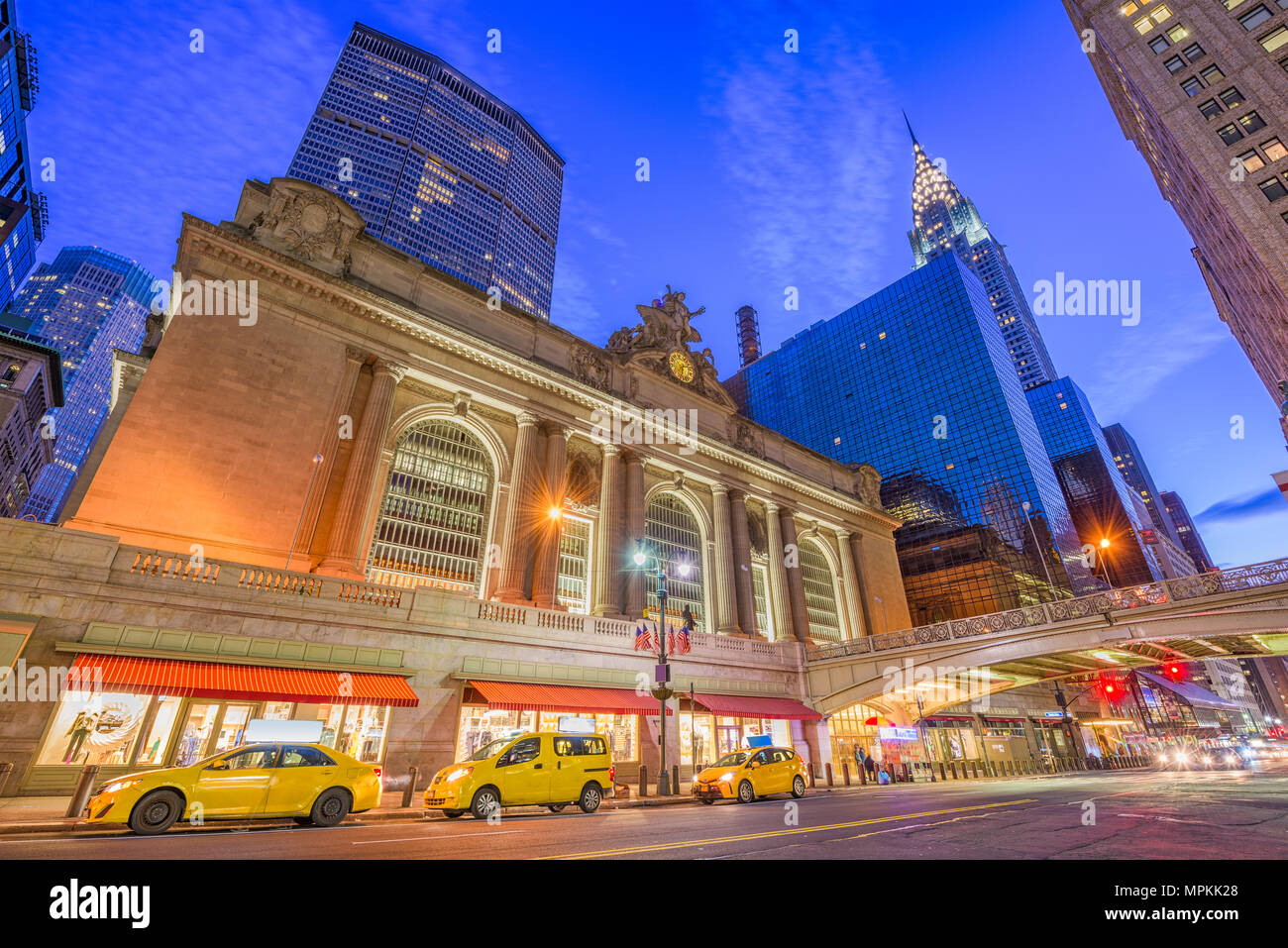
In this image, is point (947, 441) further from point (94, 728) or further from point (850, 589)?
point (94, 728)

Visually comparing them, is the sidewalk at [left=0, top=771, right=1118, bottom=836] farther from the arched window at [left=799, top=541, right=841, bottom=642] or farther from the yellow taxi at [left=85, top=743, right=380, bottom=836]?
the arched window at [left=799, top=541, right=841, bottom=642]

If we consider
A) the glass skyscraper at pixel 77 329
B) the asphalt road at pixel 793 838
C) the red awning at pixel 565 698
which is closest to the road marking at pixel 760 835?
the asphalt road at pixel 793 838

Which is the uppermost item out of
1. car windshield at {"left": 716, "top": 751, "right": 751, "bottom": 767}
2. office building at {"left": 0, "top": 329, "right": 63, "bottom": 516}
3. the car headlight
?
office building at {"left": 0, "top": 329, "right": 63, "bottom": 516}

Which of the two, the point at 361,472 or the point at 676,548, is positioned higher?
the point at 676,548

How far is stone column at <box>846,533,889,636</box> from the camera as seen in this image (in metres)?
40.6

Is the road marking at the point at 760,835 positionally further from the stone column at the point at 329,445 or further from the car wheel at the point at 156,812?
the stone column at the point at 329,445

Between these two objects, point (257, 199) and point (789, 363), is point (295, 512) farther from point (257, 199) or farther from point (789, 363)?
point (789, 363)

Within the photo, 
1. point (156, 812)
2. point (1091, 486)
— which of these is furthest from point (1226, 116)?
point (1091, 486)

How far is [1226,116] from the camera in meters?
38.4

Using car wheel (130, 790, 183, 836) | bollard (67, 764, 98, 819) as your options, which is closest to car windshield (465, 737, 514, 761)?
car wheel (130, 790, 183, 836)

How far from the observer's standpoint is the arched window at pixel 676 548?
3262cm

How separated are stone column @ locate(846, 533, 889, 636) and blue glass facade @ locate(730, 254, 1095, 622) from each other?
88.0ft

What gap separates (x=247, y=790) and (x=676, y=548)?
2620 cm

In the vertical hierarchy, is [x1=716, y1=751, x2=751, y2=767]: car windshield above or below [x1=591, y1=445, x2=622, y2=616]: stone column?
below
